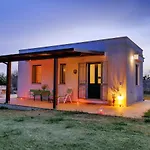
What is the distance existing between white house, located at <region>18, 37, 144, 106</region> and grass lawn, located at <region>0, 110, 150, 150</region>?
3684 millimetres

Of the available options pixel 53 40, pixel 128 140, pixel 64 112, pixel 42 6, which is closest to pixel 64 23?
pixel 42 6

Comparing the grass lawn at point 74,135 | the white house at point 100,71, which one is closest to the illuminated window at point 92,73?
the white house at point 100,71

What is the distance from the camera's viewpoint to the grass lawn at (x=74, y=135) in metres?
4.22

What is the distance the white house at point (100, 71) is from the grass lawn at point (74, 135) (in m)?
3.68

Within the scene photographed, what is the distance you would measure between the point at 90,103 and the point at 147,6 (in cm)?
532

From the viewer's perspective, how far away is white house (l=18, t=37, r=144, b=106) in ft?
34.4

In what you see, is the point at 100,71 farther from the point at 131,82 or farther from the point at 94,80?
the point at 131,82

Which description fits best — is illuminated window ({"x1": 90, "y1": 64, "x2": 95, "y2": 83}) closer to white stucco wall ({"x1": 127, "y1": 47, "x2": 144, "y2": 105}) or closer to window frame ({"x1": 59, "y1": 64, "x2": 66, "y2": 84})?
window frame ({"x1": 59, "y1": 64, "x2": 66, "y2": 84})

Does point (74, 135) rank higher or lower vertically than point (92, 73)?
lower

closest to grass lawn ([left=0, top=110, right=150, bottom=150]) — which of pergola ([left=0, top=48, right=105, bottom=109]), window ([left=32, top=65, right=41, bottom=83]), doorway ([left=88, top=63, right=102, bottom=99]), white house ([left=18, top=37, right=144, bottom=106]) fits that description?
pergola ([left=0, top=48, right=105, bottom=109])

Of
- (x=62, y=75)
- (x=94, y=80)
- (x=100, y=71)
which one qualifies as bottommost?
(x=94, y=80)

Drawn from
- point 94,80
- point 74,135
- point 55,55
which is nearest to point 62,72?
point 94,80

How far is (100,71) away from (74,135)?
6588 millimetres

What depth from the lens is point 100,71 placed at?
11.3 m
